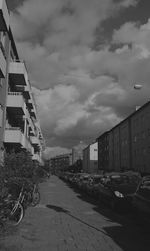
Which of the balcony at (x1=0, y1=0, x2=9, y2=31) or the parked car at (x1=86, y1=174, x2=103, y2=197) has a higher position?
the balcony at (x1=0, y1=0, x2=9, y2=31)

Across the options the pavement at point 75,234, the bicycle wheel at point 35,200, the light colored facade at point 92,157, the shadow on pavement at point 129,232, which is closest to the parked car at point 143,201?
the shadow on pavement at point 129,232

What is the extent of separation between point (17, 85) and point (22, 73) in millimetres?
5452

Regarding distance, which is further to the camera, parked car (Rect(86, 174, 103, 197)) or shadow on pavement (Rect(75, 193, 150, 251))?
parked car (Rect(86, 174, 103, 197))

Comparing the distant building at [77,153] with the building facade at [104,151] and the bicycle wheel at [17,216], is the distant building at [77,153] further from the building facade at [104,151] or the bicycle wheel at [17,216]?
the bicycle wheel at [17,216]

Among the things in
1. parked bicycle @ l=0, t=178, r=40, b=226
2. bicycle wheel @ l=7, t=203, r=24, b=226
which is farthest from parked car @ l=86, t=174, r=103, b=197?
bicycle wheel @ l=7, t=203, r=24, b=226

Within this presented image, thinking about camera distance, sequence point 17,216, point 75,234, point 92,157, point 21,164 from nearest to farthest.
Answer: point 75,234
point 17,216
point 21,164
point 92,157

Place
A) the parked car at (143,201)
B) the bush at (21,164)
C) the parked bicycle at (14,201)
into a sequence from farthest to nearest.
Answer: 1. the bush at (21,164)
2. the parked car at (143,201)
3. the parked bicycle at (14,201)

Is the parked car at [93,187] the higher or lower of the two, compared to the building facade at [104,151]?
lower

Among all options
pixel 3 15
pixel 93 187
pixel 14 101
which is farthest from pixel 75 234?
pixel 14 101

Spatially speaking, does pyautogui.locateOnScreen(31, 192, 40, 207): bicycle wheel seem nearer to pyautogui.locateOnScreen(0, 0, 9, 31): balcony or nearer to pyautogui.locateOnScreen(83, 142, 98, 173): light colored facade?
pyautogui.locateOnScreen(0, 0, 9, 31): balcony

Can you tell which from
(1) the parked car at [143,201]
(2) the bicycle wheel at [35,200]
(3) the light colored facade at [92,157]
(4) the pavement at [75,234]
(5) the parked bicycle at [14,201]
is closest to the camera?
(4) the pavement at [75,234]

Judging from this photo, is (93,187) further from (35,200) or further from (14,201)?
(14,201)

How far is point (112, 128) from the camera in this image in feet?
228

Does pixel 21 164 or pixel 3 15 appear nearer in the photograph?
pixel 21 164
